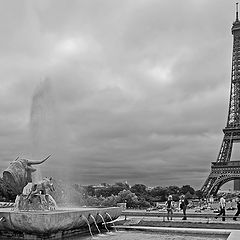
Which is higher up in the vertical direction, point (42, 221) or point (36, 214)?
point (36, 214)

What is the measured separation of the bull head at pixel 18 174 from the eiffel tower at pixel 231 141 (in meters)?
57.7

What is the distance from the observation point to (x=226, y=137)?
266 feet

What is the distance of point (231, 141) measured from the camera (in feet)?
264

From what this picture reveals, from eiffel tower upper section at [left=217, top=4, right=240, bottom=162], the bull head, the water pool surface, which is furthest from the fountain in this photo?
eiffel tower upper section at [left=217, top=4, right=240, bottom=162]

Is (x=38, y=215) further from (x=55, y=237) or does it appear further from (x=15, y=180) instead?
(x=15, y=180)

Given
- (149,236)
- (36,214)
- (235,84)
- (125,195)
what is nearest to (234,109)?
(235,84)

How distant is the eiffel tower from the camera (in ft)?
245

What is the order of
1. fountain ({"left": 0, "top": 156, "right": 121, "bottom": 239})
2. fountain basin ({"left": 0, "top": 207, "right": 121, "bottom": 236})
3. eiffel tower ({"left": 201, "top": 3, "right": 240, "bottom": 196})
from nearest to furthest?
fountain basin ({"left": 0, "top": 207, "right": 121, "bottom": 236}) → fountain ({"left": 0, "top": 156, "right": 121, "bottom": 239}) → eiffel tower ({"left": 201, "top": 3, "right": 240, "bottom": 196})

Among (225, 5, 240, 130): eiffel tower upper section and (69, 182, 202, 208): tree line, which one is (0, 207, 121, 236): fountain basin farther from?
(225, 5, 240, 130): eiffel tower upper section

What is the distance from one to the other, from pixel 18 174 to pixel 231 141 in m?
68.7

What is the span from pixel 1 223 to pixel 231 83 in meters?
79.1

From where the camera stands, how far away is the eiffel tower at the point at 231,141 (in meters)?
74.6

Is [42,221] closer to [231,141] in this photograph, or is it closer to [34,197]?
[34,197]

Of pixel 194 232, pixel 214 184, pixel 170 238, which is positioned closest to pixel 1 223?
pixel 170 238
